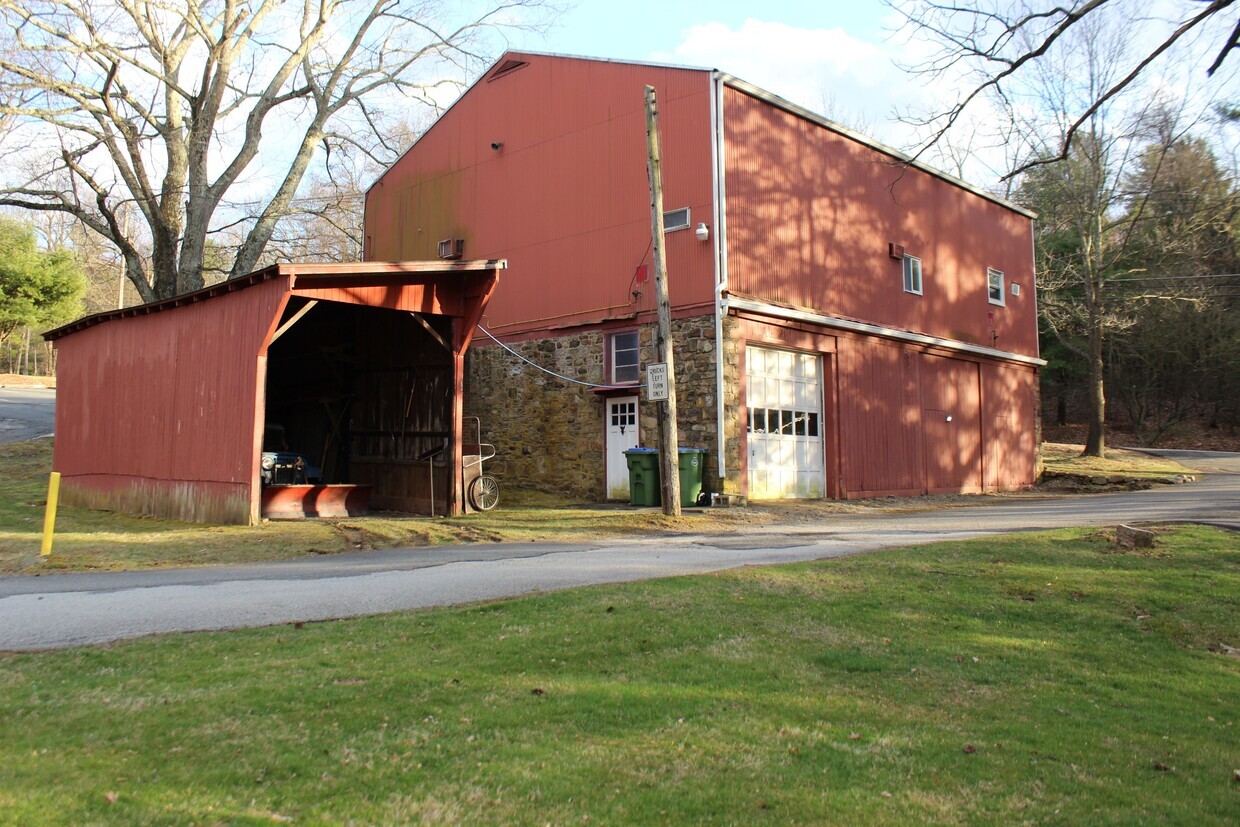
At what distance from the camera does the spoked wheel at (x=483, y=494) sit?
16.5m

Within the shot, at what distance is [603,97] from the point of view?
19453 mm

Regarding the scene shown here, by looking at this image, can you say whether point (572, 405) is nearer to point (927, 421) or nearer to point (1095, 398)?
point (927, 421)

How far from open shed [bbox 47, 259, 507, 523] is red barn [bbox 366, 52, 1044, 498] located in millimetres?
3183

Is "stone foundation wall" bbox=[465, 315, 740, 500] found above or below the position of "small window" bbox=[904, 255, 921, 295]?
below

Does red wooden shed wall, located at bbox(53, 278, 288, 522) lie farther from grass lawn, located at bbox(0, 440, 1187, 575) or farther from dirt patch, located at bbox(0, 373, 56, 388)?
dirt patch, located at bbox(0, 373, 56, 388)

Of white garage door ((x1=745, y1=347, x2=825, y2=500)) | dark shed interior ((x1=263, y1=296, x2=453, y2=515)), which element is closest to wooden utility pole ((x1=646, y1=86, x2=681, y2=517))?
white garage door ((x1=745, y1=347, x2=825, y2=500))

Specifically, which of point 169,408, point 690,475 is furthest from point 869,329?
point 169,408

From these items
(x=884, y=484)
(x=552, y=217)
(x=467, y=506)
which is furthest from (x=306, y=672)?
(x=884, y=484)

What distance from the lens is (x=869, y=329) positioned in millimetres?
20844

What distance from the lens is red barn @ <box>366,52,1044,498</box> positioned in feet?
57.3

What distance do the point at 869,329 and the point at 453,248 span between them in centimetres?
1043

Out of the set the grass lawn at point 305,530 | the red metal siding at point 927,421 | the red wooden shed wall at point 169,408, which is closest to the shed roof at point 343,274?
the red wooden shed wall at point 169,408

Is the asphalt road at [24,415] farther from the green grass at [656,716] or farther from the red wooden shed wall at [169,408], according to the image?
the green grass at [656,716]

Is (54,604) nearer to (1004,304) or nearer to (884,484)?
(884,484)
